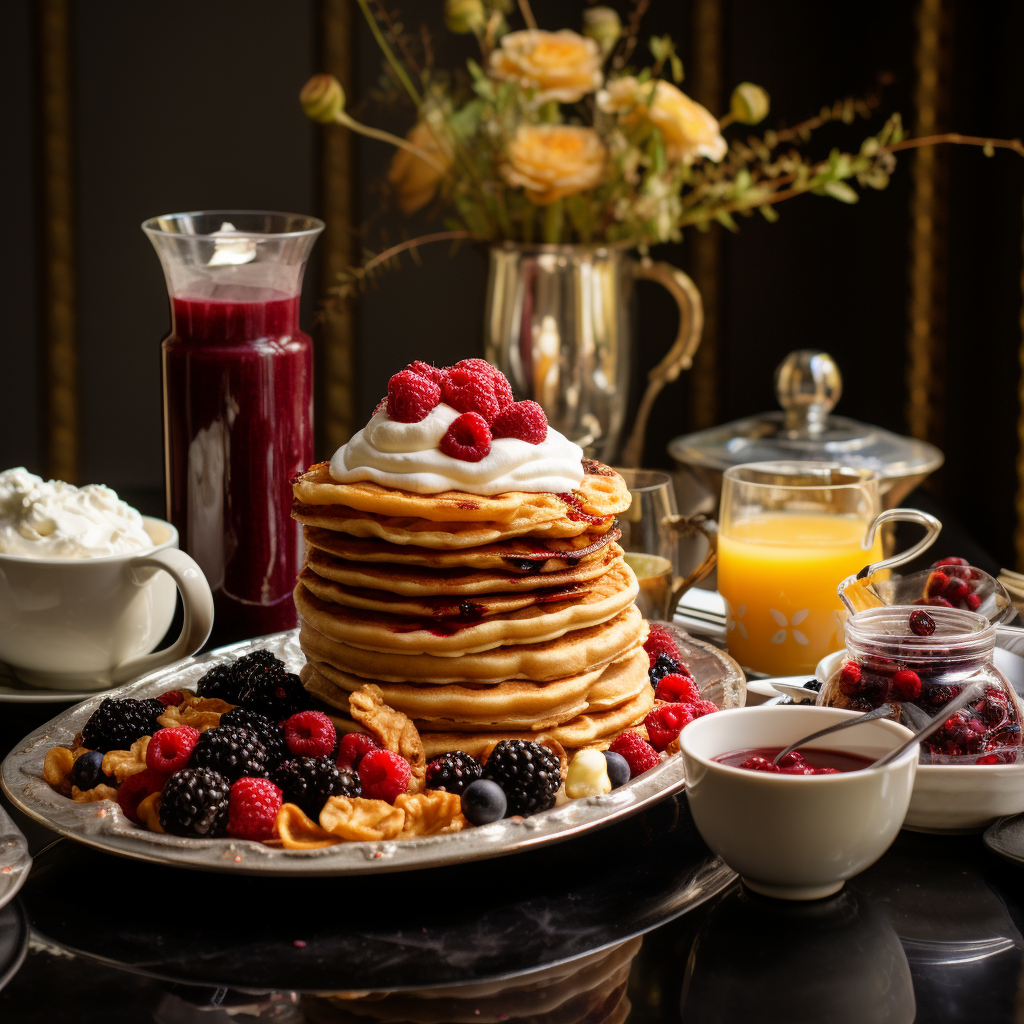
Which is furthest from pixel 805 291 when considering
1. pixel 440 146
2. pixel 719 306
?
pixel 440 146

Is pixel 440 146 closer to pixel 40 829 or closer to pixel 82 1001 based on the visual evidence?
pixel 40 829

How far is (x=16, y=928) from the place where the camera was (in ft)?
3.30

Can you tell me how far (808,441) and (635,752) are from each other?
128 centimetres

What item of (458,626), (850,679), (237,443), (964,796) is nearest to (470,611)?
(458,626)

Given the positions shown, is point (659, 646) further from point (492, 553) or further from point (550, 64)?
point (550, 64)

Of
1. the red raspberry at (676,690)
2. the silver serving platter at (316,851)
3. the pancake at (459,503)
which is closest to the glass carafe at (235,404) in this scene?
the pancake at (459,503)

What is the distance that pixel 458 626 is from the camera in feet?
4.03

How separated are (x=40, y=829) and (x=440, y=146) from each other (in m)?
1.66

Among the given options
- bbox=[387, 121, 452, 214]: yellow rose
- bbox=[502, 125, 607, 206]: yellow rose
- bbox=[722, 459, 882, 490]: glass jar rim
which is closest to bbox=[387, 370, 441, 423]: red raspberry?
bbox=[722, 459, 882, 490]: glass jar rim

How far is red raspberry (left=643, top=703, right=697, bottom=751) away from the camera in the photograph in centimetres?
129

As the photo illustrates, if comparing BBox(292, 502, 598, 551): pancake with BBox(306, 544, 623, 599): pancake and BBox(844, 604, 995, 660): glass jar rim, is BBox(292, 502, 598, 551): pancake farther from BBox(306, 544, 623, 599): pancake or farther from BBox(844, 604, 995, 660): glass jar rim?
BBox(844, 604, 995, 660): glass jar rim

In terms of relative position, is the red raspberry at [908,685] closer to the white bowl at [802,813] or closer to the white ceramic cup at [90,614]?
the white bowl at [802,813]

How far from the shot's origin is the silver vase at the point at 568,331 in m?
2.33

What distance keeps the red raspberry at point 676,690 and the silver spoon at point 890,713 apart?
0.28 metres
